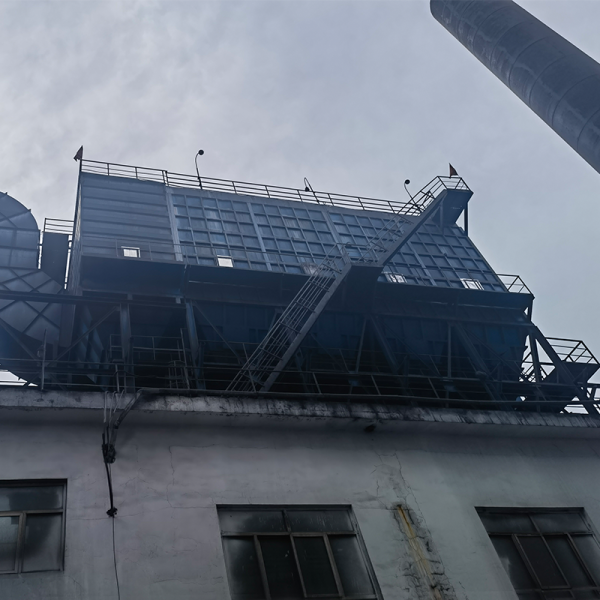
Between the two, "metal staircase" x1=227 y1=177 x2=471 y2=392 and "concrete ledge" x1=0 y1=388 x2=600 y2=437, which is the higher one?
"metal staircase" x1=227 y1=177 x2=471 y2=392

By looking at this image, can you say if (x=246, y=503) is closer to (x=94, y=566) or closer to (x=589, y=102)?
(x=94, y=566)

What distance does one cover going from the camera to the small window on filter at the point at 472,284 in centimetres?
2013

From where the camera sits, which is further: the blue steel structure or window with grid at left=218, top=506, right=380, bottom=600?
the blue steel structure

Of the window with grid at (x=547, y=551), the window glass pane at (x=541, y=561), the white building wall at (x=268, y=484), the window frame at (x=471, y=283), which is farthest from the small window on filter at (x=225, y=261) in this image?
the window glass pane at (x=541, y=561)

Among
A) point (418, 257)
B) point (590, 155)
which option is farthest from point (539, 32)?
point (418, 257)

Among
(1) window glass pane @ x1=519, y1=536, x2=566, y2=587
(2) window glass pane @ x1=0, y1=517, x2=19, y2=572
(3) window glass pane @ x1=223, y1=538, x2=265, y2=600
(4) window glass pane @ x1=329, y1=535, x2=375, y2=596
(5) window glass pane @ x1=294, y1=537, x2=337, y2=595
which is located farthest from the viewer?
(1) window glass pane @ x1=519, y1=536, x2=566, y2=587

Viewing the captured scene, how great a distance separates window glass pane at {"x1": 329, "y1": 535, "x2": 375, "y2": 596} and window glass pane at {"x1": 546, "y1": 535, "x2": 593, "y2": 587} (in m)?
3.67

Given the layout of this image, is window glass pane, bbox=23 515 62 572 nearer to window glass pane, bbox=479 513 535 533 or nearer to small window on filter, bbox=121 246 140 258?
window glass pane, bbox=479 513 535 533

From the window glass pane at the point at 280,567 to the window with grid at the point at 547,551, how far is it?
3.70 m

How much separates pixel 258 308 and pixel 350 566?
8.02 meters

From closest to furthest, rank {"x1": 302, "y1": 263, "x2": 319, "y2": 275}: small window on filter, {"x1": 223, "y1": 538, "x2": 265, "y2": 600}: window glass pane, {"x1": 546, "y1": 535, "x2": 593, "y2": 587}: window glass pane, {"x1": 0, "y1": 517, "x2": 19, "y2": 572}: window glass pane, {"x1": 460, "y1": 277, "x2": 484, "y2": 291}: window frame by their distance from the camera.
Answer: {"x1": 0, "y1": 517, "x2": 19, "y2": 572}: window glass pane → {"x1": 223, "y1": 538, "x2": 265, "y2": 600}: window glass pane → {"x1": 546, "y1": 535, "x2": 593, "y2": 587}: window glass pane → {"x1": 302, "y1": 263, "x2": 319, "y2": 275}: small window on filter → {"x1": 460, "y1": 277, "x2": 484, "y2": 291}: window frame

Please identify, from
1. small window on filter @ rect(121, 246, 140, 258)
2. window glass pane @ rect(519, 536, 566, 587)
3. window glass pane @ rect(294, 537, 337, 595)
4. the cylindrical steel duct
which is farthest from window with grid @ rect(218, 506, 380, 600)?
the cylindrical steel duct

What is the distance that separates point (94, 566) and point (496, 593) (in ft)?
20.2

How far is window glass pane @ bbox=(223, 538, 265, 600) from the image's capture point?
9219 mm
